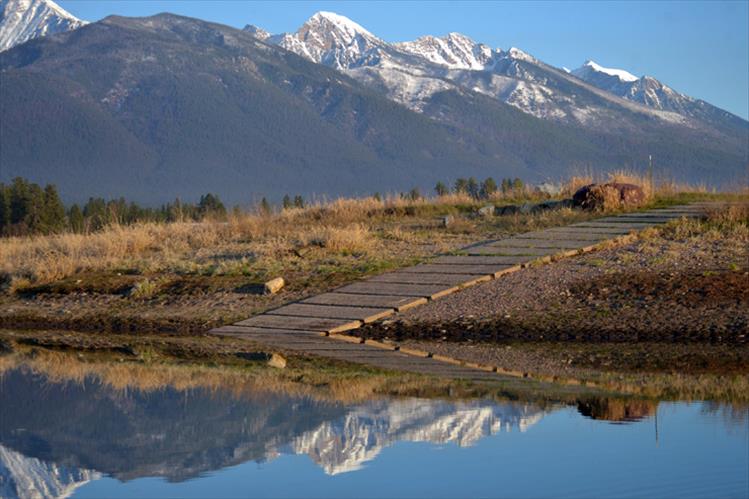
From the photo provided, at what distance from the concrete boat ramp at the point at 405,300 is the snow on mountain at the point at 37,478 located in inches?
172

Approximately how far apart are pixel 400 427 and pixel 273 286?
825 centimetres

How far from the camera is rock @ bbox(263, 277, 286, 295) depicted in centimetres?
1794

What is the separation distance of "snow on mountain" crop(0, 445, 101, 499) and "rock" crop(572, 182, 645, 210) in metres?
15.8

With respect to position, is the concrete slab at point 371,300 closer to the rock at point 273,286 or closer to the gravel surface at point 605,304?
the gravel surface at point 605,304

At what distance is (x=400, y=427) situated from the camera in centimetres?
994

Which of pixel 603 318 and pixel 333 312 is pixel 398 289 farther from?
pixel 603 318

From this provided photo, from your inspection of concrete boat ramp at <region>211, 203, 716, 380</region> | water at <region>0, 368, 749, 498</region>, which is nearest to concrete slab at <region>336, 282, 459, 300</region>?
concrete boat ramp at <region>211, 203, 716, 380</region>

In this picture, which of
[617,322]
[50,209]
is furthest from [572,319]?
[50,209]

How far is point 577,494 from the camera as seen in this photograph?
8.07m

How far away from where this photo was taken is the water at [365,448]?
8375mm

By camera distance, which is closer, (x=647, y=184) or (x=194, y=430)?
(x=194, y=430)

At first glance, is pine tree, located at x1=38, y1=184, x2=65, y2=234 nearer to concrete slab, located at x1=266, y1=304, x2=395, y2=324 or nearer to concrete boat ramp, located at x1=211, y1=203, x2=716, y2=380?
concrete boat ramp, located at x1=211, y1=203, x2=716, y2=380

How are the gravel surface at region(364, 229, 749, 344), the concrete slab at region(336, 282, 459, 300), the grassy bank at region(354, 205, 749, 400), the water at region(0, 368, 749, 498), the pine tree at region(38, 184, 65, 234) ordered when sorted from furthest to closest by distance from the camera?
the pine tree at region(38, 184, 65, 234) → the concrete slab at region(336, 282, 459, 300) → the gravel surface at region(364, 229, 749, 344) → the grassy bank at region(354, 205, 749, 400) → the water at region(0, 368, 749, 498)

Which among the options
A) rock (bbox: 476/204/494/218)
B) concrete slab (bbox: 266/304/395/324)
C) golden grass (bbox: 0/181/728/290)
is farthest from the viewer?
rock (bbox: 476/204/494/218)
